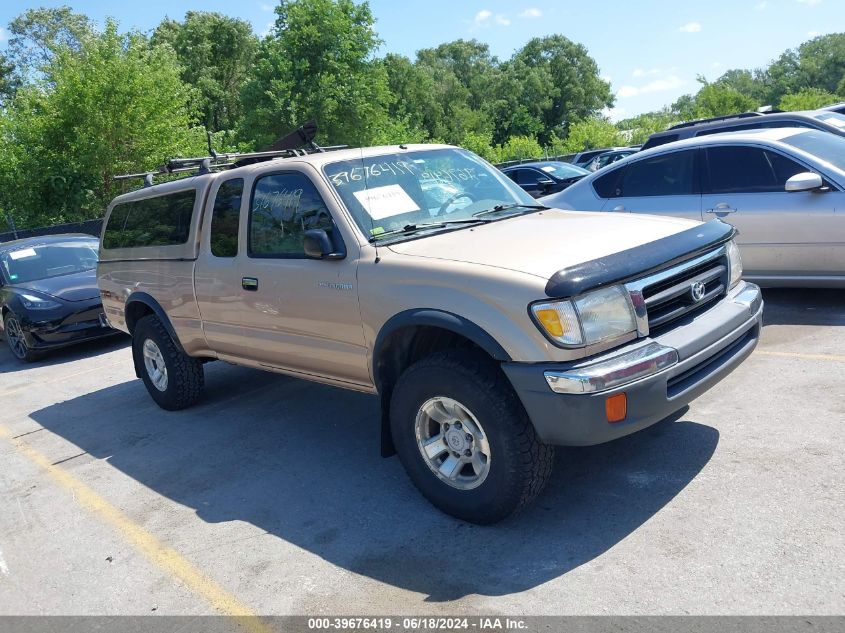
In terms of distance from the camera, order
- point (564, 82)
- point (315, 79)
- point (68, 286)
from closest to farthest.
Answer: point (68, 286)
point (315, 79)
point (564, 82)

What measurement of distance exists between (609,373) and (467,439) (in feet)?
2.75

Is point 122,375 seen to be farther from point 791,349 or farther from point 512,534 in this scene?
point 791,349

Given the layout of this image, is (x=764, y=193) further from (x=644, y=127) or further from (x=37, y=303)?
(x=644, y=127)

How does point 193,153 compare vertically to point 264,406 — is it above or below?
above

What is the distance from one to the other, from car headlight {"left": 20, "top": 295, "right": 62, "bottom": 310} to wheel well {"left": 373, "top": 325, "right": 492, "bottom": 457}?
22.9ft

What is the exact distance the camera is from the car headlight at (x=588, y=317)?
3273mm

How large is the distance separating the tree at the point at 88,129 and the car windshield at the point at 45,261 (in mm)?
10715

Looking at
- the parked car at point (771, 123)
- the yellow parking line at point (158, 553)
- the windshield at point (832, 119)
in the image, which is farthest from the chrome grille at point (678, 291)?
the windshield at point (832, 119)

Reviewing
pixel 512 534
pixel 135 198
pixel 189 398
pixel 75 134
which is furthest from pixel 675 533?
pixel 75 134

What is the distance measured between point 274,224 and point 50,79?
802 inches

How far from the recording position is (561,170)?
750 inches

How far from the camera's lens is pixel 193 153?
2278cm

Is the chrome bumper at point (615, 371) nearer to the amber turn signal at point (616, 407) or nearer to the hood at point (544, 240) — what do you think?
the amber turn signal at point (616, 407)

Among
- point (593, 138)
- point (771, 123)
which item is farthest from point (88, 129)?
point (593, 138)
